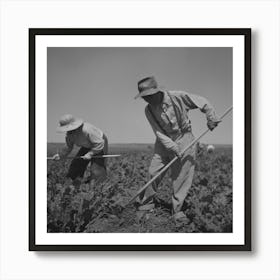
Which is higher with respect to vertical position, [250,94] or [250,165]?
[250,94]

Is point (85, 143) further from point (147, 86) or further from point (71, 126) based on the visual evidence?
point (147, 86)

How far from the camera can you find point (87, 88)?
1692mm

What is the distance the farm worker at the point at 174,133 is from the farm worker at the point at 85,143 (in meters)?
0.19

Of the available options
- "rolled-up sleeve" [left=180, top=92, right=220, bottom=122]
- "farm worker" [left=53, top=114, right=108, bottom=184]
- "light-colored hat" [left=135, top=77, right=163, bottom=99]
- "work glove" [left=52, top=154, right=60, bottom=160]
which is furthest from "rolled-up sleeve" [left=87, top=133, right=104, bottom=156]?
"rolled-up sleeve" [left=180, top=92, right=220, bottom=122]

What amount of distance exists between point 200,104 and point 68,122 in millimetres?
513

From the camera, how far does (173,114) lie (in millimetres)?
1705

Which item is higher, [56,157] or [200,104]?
[200,104]

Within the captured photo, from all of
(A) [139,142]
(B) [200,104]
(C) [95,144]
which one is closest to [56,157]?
(C) [95,144]

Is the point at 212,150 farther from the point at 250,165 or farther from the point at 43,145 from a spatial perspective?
the point at 43,145
